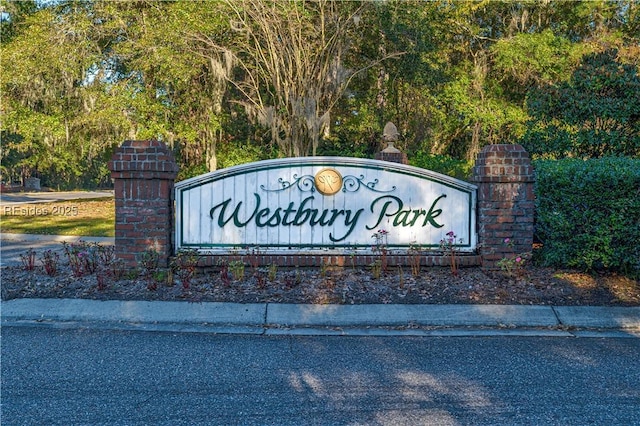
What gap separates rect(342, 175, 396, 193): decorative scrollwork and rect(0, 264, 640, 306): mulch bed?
1.13 m

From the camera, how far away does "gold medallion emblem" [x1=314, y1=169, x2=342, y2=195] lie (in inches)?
298

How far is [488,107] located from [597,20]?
211 inches

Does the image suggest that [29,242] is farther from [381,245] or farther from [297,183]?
[381,245]

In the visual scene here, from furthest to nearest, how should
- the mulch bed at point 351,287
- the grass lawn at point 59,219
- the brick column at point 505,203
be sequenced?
the grass lawn at point 59,219, the brick column at point 505,203, the mulch bed at point 351,287

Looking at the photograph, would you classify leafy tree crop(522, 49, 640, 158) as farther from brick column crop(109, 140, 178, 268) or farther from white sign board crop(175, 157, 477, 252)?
brick column crop(109, 140, 178, 268)

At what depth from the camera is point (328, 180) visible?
7.57 metres

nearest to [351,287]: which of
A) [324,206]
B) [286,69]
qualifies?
[324,206]

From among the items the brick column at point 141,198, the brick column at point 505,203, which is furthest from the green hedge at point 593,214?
the brick column at point 141,198

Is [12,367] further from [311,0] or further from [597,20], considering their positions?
[597,20]

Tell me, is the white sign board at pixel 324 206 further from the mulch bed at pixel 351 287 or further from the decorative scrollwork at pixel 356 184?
the mulch bed at pixel 351 287

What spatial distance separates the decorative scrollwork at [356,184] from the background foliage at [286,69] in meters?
7.31

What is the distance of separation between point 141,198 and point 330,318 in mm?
3113

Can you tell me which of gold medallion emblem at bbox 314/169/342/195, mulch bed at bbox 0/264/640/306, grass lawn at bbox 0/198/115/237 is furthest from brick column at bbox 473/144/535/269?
grass lawn at bbox 0/198/115/237

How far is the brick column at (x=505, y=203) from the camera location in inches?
290
